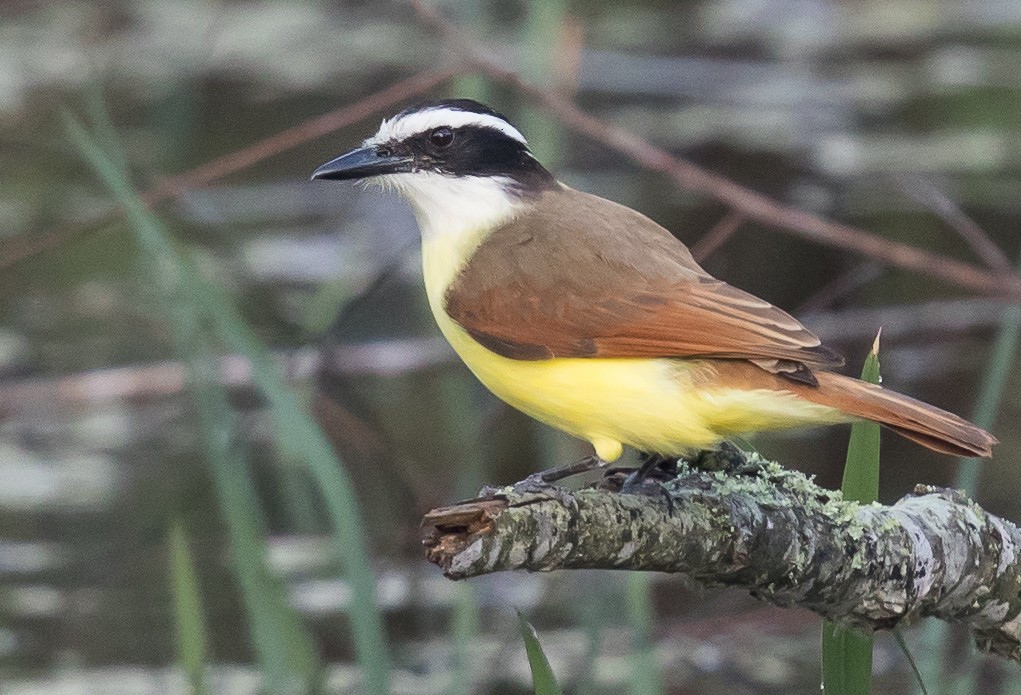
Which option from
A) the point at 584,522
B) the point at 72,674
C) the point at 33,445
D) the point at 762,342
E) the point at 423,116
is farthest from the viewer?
the point at 33,445

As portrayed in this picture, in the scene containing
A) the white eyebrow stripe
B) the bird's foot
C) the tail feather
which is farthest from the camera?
the white eyebrow stripe

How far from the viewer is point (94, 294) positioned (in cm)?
773

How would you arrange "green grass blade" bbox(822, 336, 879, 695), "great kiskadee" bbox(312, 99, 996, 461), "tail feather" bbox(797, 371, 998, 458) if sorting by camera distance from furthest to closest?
"great kiskadee" bbox(312, 99, 996, 461) → "tail feather" bbox(797, 371, 998, 458) → "green grass blade" bbox(822, 336, 879, 695)

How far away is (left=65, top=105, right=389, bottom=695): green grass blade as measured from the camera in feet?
11.8

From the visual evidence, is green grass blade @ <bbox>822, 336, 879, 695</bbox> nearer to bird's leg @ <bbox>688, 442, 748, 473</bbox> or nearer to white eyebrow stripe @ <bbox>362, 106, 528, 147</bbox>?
bird's leg @ <bbox>688, 442, 748, 473</bbox>

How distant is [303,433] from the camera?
144 inches

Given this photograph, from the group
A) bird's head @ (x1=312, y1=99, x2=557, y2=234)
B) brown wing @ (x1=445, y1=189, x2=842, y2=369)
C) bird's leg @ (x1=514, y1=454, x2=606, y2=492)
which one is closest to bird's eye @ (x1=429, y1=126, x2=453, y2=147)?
bird's head @ (x1=312, y1=99, x2=557, y2=234)

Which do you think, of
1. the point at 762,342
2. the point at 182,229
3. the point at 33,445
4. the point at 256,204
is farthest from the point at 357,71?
the point at 762,342

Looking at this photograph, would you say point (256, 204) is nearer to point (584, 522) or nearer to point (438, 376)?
point (438, 376)

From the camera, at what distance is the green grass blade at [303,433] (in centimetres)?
360

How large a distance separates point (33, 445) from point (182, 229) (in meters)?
1.71

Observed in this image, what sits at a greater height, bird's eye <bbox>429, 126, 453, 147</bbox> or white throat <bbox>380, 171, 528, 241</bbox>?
bird's eye <bbox>429, 126, 453, 147</bbox>

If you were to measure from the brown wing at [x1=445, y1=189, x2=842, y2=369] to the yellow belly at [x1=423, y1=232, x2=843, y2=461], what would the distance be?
0.12 feet

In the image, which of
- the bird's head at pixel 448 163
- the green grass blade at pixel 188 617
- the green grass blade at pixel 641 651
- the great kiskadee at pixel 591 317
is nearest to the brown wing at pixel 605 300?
the great kiskadee at pixel 591 317
